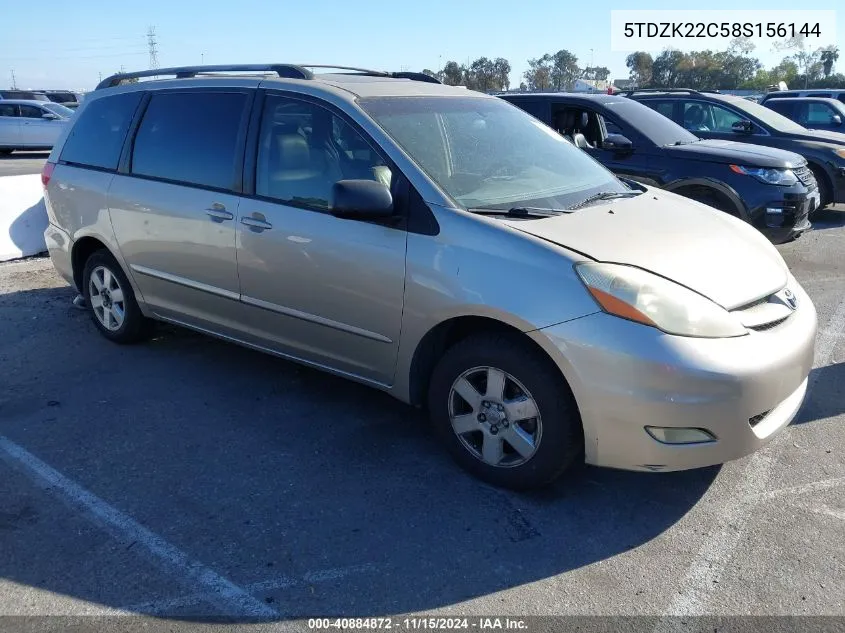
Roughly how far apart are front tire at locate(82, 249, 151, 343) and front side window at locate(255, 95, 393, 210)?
1.68m

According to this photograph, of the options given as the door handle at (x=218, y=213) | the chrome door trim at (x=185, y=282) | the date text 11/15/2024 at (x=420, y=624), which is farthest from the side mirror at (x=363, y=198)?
the date text 11/15/2024 at (x=420, y=624)

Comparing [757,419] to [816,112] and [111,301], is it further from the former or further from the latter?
[816,112]

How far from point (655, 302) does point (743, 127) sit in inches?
331

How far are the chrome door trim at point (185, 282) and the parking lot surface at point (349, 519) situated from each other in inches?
25.2

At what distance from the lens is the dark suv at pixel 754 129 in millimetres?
10219

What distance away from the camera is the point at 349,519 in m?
3.29

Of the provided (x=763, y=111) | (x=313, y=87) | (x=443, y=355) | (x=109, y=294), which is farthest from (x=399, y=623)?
(x=763, y=111)

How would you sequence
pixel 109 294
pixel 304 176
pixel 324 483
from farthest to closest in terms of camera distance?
pixel 109 294 → pixel 304 176 → pixel 324 483

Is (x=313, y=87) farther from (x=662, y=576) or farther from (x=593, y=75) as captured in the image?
(x=593, y=75)

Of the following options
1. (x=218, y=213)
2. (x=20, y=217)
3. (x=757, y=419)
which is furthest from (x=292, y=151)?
(x=20, y=217)

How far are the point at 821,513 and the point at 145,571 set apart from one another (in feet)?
9.39

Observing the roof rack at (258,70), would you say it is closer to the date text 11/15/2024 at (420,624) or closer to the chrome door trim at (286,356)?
the chrome door trim at (286,356)

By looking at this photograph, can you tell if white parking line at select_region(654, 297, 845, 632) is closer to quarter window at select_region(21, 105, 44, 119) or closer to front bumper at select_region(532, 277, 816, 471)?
front bumper at select_region(532, 277, 816, 471)

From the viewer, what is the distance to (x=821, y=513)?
3.30 m
